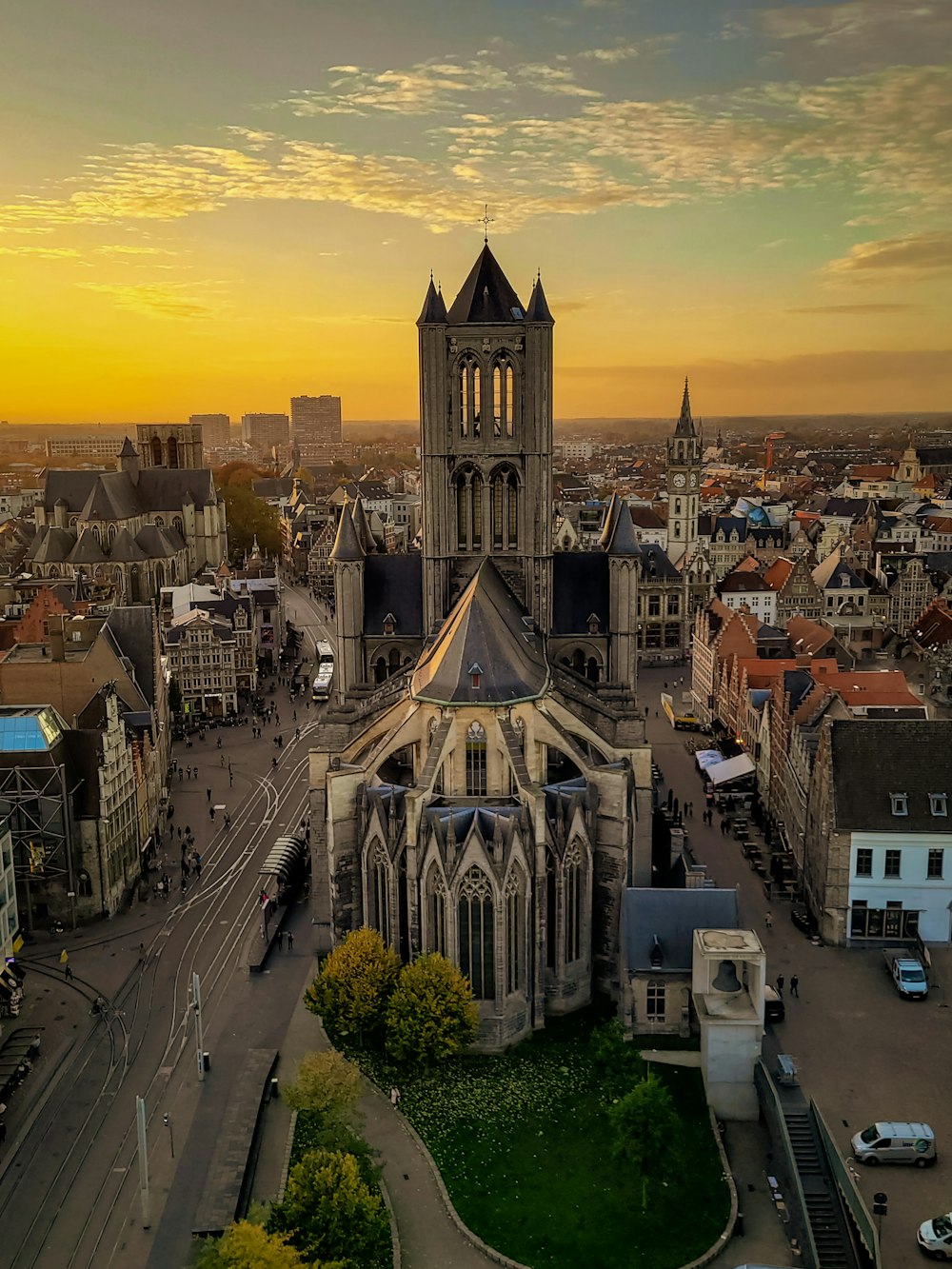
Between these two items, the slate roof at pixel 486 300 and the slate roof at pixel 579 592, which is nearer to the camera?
the slate roof at pixel 486 300

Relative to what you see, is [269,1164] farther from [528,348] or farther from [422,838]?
[528,348]

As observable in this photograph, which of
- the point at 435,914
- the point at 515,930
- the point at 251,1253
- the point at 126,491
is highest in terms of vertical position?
the point at 126,491

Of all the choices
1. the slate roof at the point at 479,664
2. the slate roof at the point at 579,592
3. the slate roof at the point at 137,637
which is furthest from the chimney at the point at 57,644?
the slate roof at the point at 579,592

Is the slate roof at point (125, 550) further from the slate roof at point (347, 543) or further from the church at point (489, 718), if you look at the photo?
the slate roof at point (347, 543)

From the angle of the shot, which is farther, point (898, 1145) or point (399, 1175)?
point (399, 1175)

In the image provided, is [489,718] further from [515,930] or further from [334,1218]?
[334,1218]

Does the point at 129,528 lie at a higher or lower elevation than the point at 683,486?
lower

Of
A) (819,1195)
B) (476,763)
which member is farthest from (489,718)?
(819,1195)
